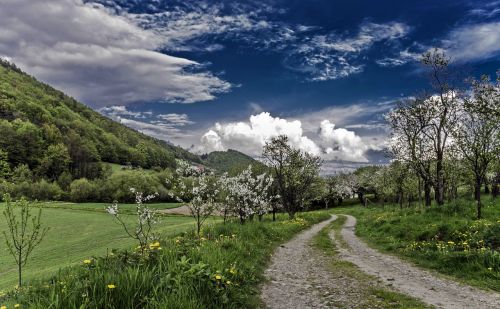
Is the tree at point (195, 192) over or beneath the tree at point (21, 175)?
beneath

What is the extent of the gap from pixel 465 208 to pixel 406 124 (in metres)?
17.8

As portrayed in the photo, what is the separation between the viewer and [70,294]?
614 centimetres

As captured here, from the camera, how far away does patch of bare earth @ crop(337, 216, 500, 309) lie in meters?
9.35

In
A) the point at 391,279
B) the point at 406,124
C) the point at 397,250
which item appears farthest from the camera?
the point at 406,124

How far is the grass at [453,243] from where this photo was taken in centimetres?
1225

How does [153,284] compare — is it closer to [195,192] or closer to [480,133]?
[195,192]

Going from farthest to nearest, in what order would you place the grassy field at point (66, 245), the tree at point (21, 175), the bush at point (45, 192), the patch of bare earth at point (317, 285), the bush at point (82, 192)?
the tree at point (21, 175) → the bush at point (82, 192) → the bush at point (45, 192) → the grassy field at point (66, 245) → the patch of bare earth at point (317, 285)

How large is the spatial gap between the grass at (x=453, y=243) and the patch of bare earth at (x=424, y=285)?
68 centimetres

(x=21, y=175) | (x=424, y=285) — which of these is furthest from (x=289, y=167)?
(x=21, y=175)

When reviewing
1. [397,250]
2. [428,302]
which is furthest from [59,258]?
[428,302]

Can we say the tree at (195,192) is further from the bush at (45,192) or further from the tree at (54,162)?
the tree at (54,162)

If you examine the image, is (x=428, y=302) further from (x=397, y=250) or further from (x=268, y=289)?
(x=397, y=250)

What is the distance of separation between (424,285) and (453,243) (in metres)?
5.88

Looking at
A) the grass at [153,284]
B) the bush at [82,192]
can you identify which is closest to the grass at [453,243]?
the grass at [153,284]
